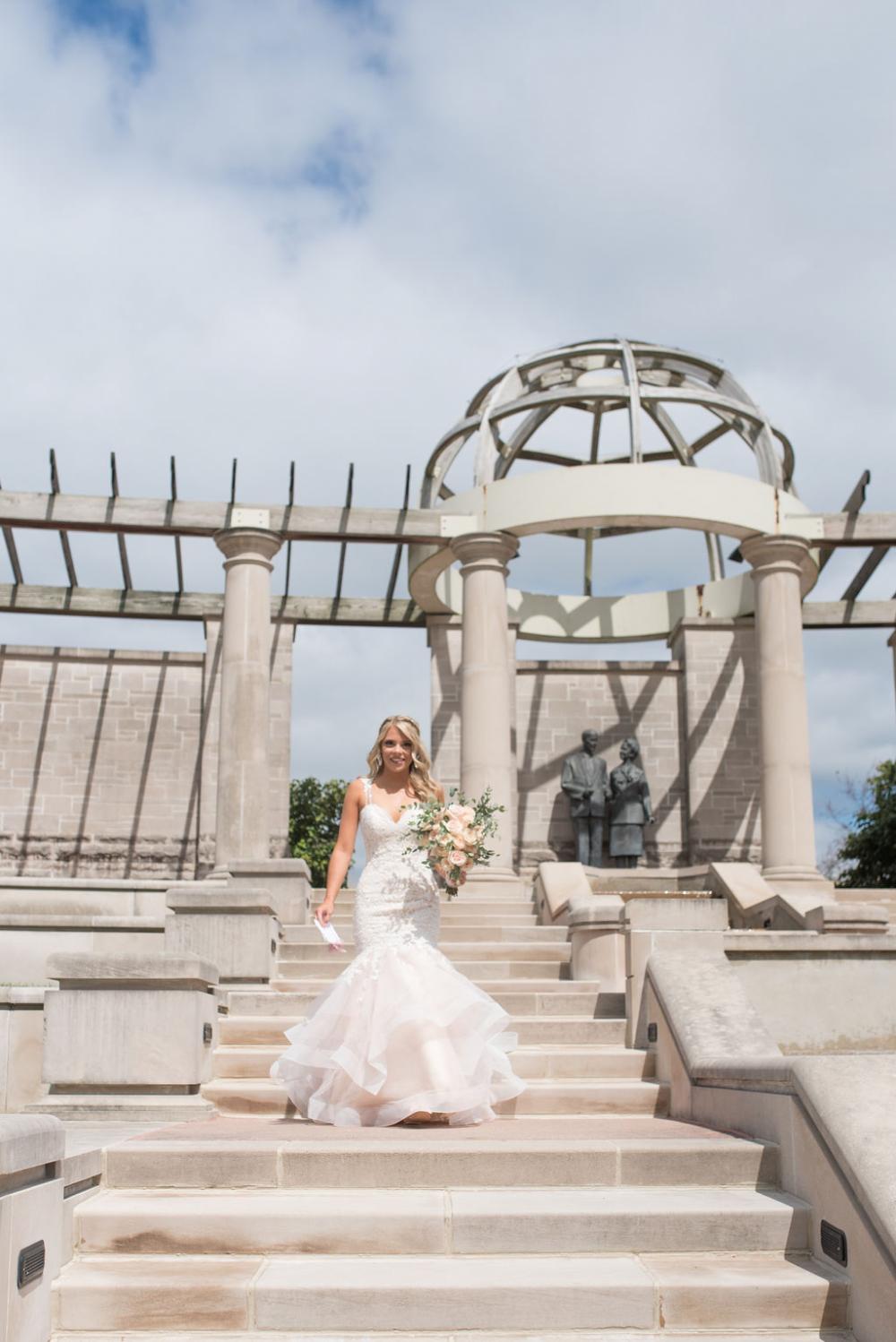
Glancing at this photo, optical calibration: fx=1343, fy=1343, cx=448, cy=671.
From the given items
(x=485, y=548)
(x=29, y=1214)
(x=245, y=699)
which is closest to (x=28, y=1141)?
(x=29, y=1214)

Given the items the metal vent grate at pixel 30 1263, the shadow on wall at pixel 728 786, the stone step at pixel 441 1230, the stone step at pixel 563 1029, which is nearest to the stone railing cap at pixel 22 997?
the stone step at pixel 563 1029

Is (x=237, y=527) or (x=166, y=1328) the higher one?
(x=237, y=527)

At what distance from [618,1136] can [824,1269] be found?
167cm

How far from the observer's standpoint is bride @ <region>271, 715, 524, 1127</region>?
298 inches

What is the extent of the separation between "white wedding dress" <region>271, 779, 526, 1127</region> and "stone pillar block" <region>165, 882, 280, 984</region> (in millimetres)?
3542

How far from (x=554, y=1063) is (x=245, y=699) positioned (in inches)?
498

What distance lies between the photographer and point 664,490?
2119cm

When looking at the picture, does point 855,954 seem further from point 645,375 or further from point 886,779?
point 886,779

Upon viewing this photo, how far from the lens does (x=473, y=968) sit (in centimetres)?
1301

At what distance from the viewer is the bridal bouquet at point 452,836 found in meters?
8.26

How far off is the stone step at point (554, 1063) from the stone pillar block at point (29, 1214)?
4.26 metres

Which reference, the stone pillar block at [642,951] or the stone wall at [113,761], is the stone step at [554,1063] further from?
the stone wall at [113,761]

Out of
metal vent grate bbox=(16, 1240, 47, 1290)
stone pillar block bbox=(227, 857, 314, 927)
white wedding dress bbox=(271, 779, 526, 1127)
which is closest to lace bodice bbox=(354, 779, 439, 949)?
white wedding dress bbox=(271, 779, 526, 1127)

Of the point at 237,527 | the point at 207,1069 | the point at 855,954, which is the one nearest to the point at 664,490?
the point at 237,527
